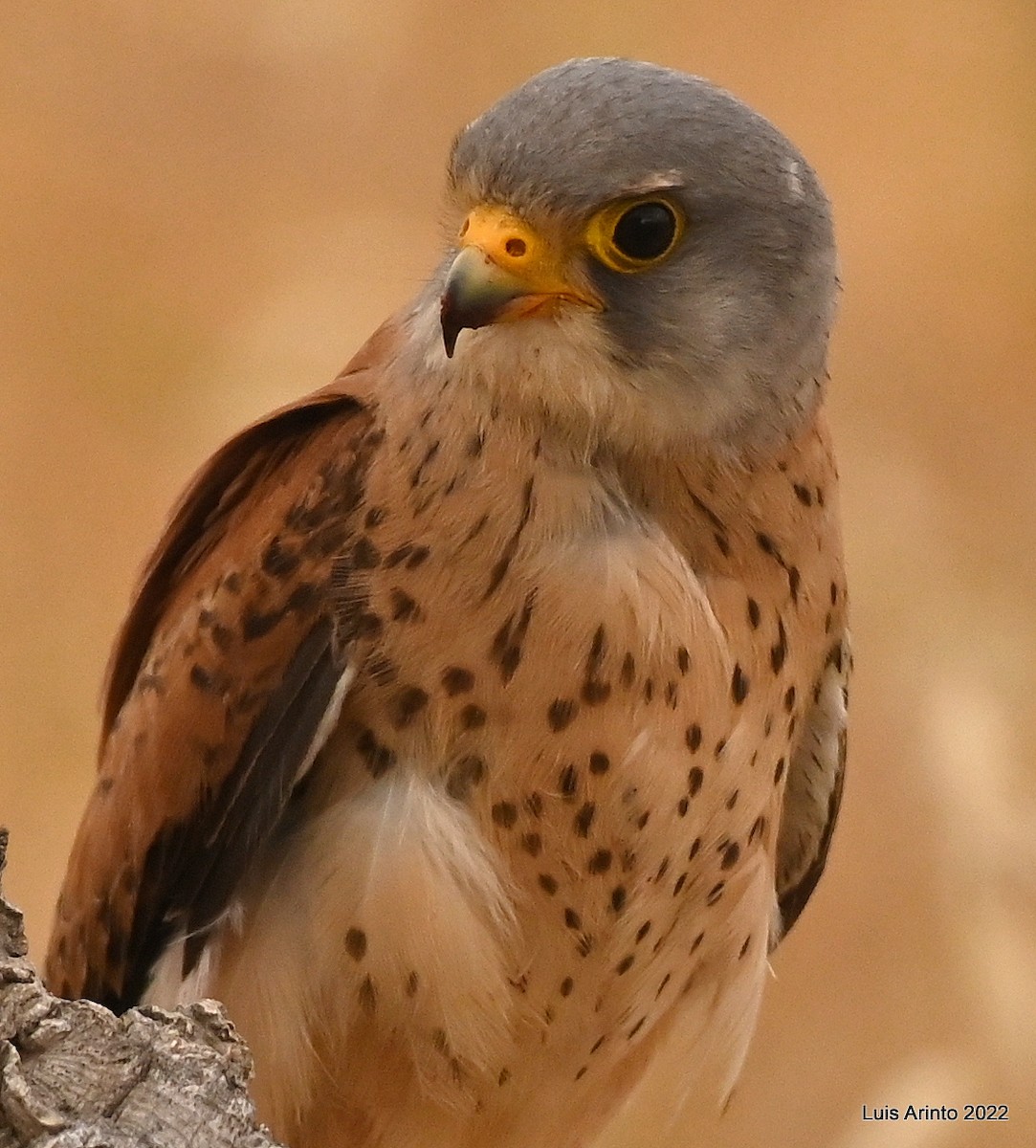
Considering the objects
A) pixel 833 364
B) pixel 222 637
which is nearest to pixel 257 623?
pixel 222 637

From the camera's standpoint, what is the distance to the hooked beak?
152 cm

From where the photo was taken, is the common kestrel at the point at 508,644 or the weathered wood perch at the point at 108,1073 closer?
the weathered wood perch at the point at 108,1073

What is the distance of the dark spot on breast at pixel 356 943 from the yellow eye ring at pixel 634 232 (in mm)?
717

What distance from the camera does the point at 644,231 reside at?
157cm

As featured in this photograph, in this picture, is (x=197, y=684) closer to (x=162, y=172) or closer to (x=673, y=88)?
(x=673, y=88)

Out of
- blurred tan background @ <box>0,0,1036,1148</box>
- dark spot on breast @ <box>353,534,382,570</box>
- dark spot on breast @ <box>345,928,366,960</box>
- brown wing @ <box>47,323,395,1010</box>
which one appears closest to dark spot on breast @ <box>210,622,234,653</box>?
brown wing @ <box>47,323,395,1010</box>

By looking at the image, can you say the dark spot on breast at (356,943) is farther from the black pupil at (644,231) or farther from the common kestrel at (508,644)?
the black pupil at (644,231)

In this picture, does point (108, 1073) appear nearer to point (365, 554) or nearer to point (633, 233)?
point (365, 554)

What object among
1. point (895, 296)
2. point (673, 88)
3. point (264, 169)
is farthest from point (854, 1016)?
point (673, 88)

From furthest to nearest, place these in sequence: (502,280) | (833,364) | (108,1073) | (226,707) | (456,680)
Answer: (833,364) < (226,707) < (456,680) < (502,280) < (108,1073)

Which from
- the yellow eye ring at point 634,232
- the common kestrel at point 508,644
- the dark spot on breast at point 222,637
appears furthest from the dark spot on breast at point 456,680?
the yellow eye ring at point 634,232

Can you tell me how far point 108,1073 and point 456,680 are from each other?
0.55 m

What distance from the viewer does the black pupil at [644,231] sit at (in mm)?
1567

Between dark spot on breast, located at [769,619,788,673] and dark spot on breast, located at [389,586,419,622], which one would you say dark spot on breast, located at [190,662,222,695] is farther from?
dark spot on breast, located at [769,619,788,673]
